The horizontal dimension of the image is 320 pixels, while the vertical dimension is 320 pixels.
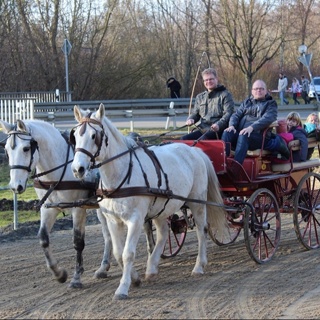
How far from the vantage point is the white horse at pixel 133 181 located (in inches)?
265

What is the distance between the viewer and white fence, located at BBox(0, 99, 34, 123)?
18328mm

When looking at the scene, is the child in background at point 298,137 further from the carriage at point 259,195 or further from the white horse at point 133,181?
the white horse at point 133,181

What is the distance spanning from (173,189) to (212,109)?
1902 millimetres

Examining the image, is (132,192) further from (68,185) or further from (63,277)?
(63,277)

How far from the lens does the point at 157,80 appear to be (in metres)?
34.6

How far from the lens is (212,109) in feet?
30.2

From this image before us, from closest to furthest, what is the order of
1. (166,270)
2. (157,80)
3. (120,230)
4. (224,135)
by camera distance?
(120,230), (166,270), (224,135), (157,80)

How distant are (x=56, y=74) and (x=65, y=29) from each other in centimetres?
198

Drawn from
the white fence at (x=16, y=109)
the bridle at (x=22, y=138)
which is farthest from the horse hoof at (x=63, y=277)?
the white fence at (x=16, y=109)

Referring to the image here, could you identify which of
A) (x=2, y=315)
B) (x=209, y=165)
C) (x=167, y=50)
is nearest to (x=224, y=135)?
(x=209, y=165)

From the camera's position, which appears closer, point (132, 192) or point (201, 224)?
point (132, 192)

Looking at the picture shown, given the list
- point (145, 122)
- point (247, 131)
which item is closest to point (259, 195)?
point (247, 131)

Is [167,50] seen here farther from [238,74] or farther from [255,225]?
[255,225]

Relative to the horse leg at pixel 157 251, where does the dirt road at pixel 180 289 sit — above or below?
below
